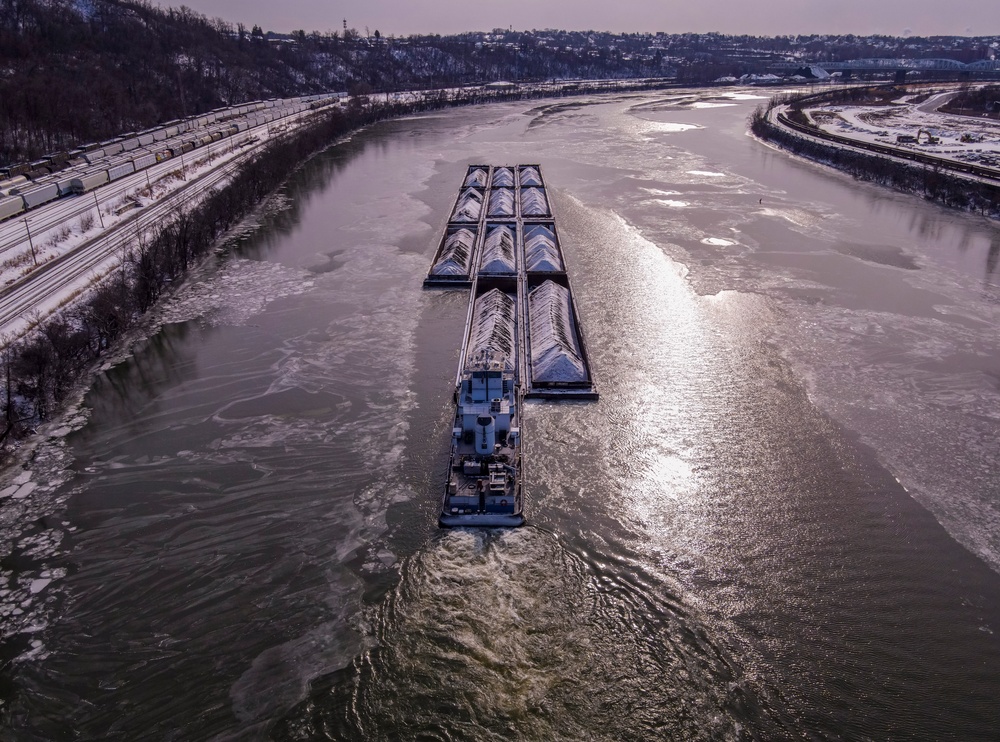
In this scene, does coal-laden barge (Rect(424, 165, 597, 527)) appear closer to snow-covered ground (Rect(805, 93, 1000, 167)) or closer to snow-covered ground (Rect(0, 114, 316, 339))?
snow-covered ground (Rect(0, 114, 316, 339))

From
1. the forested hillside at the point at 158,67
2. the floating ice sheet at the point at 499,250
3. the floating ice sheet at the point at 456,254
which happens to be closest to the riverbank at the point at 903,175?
the floating ice sheet at the point at 499,250

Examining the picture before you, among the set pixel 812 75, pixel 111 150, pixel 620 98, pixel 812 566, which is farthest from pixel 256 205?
pixel 812 75

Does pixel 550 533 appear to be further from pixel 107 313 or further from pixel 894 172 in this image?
pixel 894 172

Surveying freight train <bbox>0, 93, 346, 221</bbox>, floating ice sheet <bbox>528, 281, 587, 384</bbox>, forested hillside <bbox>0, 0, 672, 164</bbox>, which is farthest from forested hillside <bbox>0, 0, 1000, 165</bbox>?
floating ice sheet <bbox>528, 281, 587, 384</bbox>

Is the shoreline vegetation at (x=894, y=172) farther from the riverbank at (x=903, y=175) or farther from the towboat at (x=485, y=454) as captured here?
the towboat at (x=485, y=454)

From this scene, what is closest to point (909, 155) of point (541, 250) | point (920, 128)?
point (920, 128)

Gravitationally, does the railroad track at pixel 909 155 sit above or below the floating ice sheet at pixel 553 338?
above
